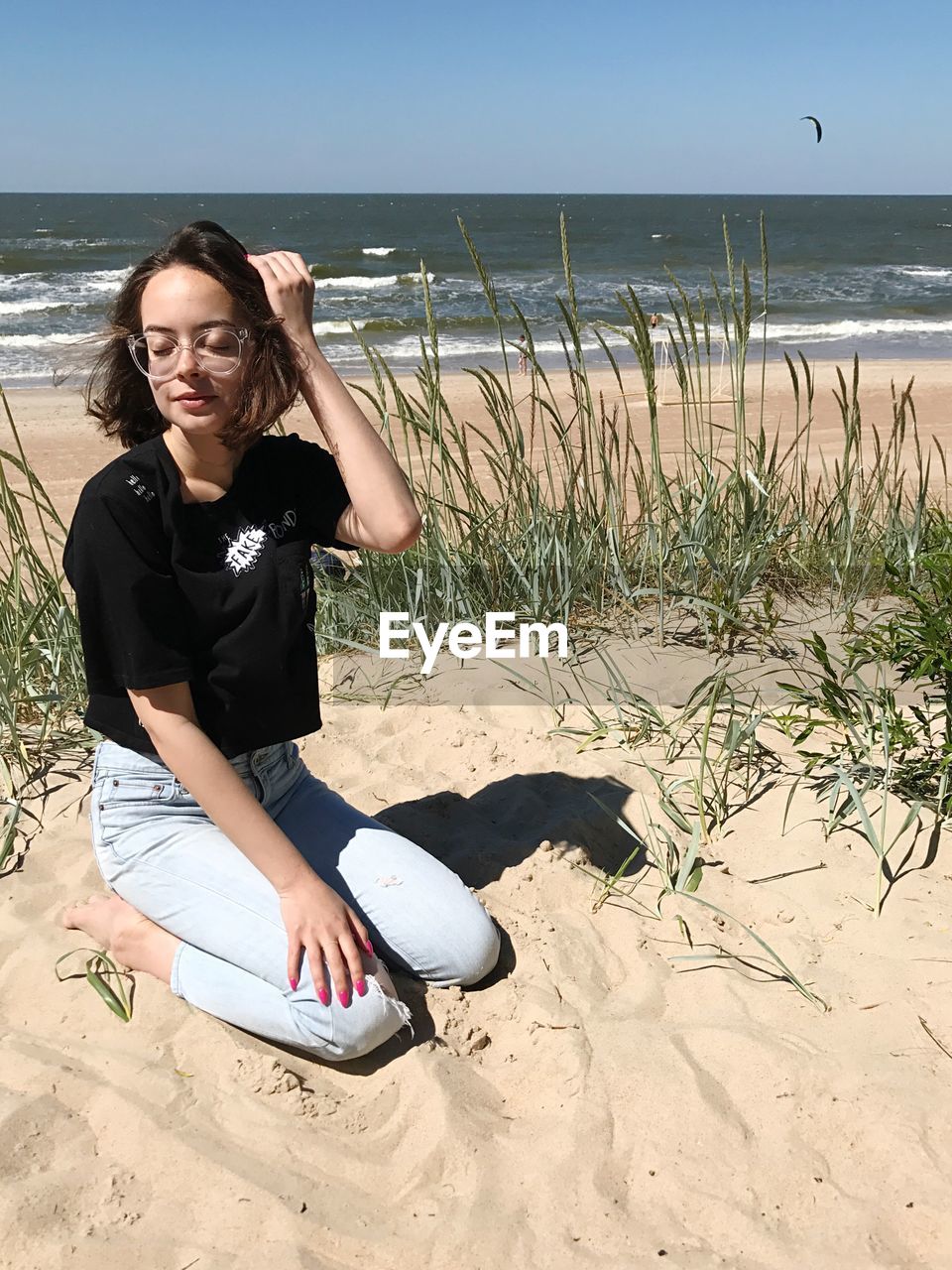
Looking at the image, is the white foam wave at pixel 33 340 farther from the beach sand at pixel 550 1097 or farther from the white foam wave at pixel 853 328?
the beach sand at pixel 550 1097

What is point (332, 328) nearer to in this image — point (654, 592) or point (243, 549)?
point (654, 592)

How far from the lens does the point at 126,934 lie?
5.82 ft

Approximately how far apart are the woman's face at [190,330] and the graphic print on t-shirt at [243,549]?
0.18 meters

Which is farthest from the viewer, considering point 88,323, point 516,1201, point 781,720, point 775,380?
point 88,323

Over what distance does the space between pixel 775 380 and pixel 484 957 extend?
1019cm

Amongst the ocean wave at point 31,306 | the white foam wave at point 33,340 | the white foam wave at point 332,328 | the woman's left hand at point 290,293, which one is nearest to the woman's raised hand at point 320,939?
the woman's left hand at point 290,293

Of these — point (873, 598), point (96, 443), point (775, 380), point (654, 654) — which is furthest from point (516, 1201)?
point (775, 380)

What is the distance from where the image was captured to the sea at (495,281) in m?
13.2

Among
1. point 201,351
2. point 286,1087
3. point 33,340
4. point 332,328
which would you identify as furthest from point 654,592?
point 33,340

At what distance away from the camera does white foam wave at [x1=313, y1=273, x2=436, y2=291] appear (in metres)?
21.2

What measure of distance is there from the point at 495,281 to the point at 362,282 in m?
3.02

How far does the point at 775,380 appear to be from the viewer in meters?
10.9

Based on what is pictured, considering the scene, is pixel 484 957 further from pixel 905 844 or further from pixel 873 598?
pixel 873 598

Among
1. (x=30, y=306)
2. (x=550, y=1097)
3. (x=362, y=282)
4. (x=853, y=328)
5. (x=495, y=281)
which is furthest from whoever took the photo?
(x=495, y=281)
